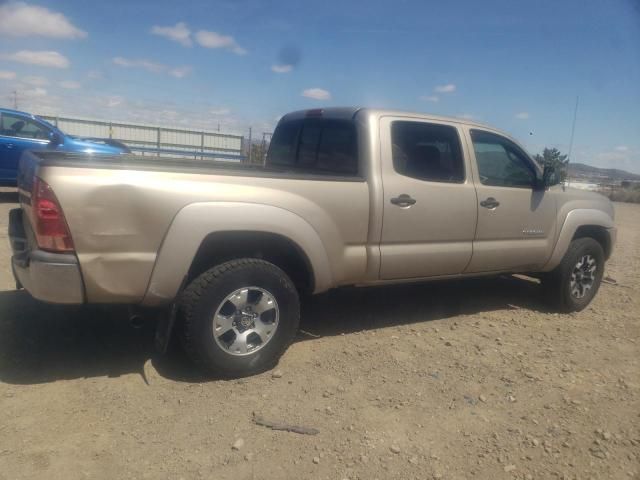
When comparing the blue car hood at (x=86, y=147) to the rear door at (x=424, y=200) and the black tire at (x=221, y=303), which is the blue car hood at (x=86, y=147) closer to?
the rear door at (x=424, y=200)

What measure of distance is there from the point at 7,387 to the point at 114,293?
936 millimetres

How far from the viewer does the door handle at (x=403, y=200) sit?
412 cm

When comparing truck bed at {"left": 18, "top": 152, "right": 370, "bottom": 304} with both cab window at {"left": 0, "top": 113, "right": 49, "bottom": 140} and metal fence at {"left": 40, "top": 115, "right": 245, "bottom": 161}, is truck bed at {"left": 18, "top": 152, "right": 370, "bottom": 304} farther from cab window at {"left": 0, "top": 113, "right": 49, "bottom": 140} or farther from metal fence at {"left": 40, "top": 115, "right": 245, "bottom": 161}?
metal fence at {"left": 40, "top": 115, "right": 245, "bottom": 161}

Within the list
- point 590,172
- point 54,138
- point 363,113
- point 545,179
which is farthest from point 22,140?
point 590,172

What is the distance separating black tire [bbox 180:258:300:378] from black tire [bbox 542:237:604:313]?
3092 mm

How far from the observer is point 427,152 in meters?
4.49

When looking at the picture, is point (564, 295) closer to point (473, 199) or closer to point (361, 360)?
point (473, 199)

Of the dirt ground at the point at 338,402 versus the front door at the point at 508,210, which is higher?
the front door at the point at 508,210

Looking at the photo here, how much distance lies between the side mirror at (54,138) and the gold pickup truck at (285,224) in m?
7.12

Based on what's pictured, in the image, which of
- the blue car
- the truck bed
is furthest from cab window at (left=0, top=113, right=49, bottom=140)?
the truck bed

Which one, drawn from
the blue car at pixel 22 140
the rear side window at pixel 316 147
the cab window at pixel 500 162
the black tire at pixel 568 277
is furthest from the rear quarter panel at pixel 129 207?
the blue car at pixel 22 140

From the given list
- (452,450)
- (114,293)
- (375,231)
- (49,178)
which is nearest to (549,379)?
(452,450)

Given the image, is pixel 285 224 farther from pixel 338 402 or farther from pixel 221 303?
pixel 338 402

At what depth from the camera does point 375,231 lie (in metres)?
4.06
